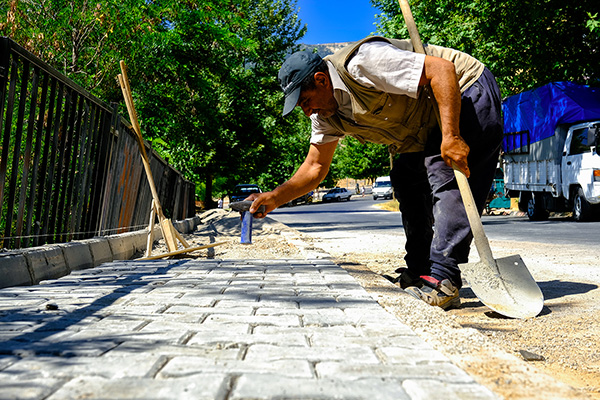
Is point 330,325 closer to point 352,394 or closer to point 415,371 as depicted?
point 415,371

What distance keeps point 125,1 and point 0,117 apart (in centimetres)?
694

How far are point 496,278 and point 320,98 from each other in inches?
66.6

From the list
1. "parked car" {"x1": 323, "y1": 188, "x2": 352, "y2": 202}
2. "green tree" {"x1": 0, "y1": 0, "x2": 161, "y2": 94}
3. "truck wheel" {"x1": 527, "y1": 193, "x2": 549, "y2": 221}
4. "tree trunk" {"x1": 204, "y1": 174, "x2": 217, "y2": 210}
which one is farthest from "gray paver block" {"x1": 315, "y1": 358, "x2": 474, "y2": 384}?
"parked car" {"x1": 323, "y1": 188, "x2": 352, "y2": 202}

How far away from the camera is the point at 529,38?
1585cm

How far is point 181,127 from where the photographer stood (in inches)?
560

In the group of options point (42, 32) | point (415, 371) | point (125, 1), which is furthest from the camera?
point (125, 1)

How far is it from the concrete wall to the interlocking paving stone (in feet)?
0.89

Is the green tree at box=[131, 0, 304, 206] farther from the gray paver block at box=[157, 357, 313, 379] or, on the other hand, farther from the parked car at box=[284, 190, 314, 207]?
the parked car at box=[284, 190, 314, 207]

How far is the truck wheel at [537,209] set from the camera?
16516mm

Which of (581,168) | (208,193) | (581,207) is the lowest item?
(581,207)

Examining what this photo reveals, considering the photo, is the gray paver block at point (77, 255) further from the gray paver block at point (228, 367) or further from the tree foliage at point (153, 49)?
the tree foliage at point (153, 49)

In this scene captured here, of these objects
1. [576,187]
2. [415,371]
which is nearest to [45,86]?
[415,371]

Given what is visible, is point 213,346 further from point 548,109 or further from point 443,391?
point 548,109

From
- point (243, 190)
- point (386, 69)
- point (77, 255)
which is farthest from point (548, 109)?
point (243, 190)
